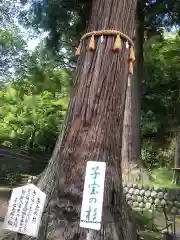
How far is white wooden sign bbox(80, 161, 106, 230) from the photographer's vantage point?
2.28m

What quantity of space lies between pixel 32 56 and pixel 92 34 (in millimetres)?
10281

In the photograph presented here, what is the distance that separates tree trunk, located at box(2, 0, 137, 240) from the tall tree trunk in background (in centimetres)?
433

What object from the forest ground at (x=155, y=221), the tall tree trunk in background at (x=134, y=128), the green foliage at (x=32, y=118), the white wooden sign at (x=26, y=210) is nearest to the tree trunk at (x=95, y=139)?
the white wooden sign at (x=26, y=210)

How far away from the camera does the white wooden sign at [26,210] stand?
2.48 m

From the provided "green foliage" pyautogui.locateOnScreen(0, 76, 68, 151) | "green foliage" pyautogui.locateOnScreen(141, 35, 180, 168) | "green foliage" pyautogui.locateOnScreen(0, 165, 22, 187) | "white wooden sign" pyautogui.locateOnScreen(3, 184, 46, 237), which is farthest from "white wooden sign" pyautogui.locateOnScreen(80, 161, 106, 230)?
"green foliage" pyautogui.locateOnScreen(0, 76, 68, 151)

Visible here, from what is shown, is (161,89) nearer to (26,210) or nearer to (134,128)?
(134,128)

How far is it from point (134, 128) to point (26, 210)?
611cm

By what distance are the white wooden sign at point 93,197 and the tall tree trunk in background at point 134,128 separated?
562cm

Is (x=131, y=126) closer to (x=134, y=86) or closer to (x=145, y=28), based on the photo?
(x=134, y=86)

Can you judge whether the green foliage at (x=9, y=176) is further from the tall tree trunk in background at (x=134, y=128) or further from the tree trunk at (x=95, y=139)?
the tree trunk at (x=95, y=139)

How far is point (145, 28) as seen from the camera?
9.18 m

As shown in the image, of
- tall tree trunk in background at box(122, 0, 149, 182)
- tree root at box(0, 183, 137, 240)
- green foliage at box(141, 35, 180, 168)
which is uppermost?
green foliage at box(141, 35, 180, 168)

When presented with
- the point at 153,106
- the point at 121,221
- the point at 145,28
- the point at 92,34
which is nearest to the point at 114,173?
the point at 121,221

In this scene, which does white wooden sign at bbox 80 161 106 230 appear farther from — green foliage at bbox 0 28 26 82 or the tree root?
green foliage at bbox 0 28 26 82
